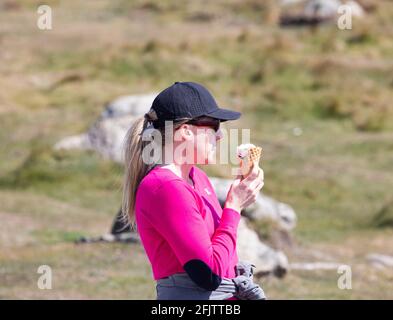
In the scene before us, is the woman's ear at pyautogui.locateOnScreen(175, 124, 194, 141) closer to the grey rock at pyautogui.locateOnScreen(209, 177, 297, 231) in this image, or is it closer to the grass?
the grass

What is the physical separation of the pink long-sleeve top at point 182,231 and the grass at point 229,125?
94 centimetres

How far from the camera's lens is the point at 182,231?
11.6ft

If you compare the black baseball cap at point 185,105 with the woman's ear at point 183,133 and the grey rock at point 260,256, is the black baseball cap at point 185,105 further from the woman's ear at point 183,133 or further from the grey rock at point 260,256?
the grey rock at point 260,256

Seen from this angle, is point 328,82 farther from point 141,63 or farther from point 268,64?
point 141,63

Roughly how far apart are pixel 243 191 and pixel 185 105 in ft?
1.17

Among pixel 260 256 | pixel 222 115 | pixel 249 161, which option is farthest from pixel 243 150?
pixel 260 256

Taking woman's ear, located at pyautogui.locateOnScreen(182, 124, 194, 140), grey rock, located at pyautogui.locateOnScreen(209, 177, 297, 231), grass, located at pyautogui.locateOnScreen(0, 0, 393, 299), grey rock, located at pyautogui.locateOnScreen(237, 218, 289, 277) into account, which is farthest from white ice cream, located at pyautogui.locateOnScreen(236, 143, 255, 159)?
grey rock, located at pyautogui.locateOnScreen(209, 177, 297, 231)

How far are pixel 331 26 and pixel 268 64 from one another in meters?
6.84

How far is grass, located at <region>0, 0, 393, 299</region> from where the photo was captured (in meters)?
9.84

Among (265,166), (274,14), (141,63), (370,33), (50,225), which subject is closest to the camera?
(50,225)

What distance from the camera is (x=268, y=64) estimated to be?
22.6 metres

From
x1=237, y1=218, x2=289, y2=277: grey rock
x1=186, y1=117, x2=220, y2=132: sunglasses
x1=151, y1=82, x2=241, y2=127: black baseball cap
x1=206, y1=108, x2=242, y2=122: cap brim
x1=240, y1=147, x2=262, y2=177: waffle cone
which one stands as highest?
x1=151, y1=82, x2=241, y2=127: black baseball cap

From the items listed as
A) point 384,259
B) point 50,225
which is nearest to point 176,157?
point 384,259

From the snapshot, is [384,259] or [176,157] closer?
[176,157]
